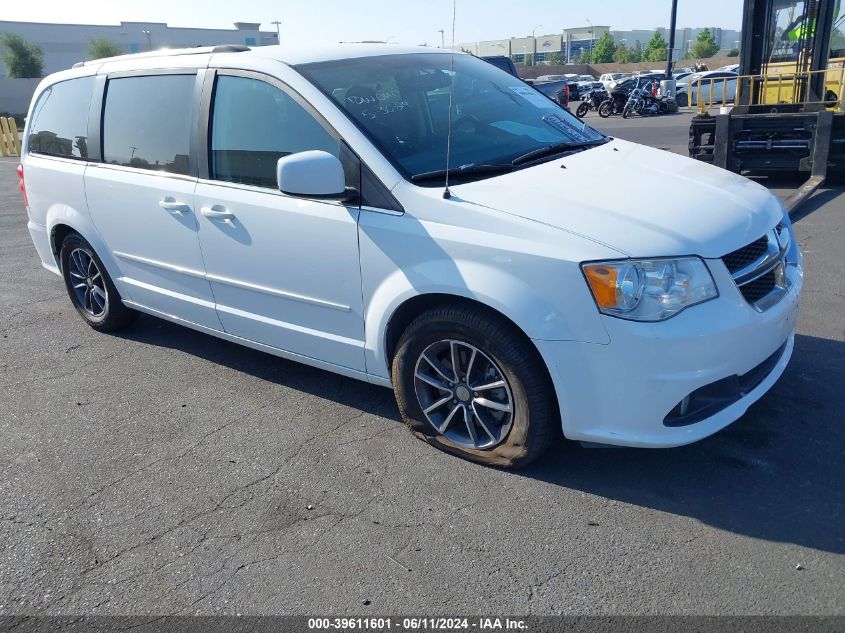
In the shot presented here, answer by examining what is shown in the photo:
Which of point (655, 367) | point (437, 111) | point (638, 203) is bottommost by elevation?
point (655, 367)

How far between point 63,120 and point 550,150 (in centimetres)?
360

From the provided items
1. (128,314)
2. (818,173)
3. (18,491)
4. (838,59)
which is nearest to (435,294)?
(18,491)

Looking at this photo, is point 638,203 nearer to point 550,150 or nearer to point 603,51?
point 550,150

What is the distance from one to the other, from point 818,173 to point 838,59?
333 centimetres

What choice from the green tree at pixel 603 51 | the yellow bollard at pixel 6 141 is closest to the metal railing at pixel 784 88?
the yellow bollard at pixel 6 141

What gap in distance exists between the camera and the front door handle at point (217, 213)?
152 inches

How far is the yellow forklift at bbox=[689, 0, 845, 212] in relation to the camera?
964 cm

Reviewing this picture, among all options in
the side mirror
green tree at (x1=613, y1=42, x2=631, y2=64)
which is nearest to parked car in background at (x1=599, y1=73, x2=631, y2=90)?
the side mirror

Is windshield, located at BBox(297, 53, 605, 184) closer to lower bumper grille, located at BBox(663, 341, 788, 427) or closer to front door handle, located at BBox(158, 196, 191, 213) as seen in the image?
front door handle, located at BBox(158, 196, 191, 213)

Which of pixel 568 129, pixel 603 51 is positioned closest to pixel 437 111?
pixel 568 129

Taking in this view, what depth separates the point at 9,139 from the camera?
2445 cm

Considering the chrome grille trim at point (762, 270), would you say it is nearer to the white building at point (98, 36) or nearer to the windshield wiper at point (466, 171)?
the windshield wiper at point (466, 171)

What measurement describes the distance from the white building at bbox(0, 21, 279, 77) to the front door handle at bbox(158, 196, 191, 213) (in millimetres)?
79734

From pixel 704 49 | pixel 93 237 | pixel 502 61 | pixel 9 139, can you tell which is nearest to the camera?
pixel 93 237
